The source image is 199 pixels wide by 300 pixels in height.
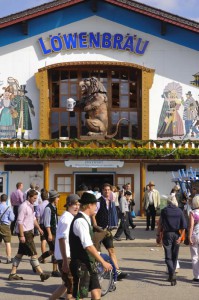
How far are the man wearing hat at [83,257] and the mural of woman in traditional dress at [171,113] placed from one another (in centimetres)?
2515

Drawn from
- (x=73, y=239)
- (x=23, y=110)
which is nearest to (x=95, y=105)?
(x=23, y=110)

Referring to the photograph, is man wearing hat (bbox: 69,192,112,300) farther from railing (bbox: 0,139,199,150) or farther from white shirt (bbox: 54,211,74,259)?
railing (bbox: 0,139,199,150)

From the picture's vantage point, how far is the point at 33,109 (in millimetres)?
33312

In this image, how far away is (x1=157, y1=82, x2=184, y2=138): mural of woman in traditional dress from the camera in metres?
33.3

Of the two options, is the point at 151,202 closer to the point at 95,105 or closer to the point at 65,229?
the point at 95,105

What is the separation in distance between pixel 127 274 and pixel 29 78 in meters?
21.8

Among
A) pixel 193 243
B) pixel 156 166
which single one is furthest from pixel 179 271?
pixel 156 166

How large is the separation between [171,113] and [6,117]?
28.0 feet

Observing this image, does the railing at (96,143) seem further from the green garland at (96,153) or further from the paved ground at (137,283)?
the paved ground at (137,283)

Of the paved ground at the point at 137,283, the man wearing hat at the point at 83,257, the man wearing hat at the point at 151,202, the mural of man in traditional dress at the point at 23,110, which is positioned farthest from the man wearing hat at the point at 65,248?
the mural of man in traditional dress at the point at 23,110

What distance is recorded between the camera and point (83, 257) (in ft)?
27.2

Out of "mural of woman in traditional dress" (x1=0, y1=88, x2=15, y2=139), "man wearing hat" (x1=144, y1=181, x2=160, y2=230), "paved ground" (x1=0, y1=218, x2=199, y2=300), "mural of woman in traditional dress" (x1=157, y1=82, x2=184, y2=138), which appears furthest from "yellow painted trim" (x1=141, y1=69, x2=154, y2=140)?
"paved ground" (x1=0, y1=218, x2=199, y2=300)

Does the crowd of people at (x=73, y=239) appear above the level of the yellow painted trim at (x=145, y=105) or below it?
below

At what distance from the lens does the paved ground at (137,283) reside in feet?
36.5
